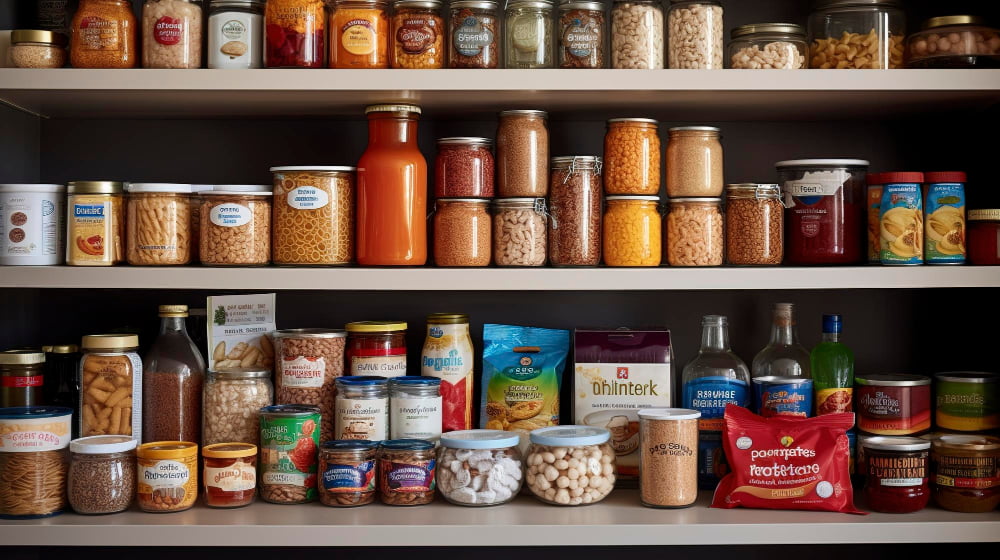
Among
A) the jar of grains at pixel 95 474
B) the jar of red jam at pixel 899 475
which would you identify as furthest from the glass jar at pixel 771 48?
the jar of grains at pixel 95 474

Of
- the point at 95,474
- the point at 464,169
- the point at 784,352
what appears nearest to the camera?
the point at 95,474

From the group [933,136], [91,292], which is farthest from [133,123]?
[933,136]

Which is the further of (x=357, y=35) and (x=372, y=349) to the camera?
(x=372, y=349)

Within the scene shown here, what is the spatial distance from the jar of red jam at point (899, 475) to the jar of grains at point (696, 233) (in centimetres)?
40

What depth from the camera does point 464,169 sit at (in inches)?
60.5

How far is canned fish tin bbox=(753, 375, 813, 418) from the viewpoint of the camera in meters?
1.55

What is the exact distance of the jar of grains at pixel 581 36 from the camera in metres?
1.49

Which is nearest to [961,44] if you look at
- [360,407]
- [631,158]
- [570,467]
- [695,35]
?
[695,35]

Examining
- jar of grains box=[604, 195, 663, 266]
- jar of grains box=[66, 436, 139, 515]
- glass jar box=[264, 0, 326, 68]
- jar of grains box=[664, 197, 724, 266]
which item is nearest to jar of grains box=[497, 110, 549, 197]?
jar of grains box=[604, 195, 663, 266]

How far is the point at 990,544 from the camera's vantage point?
1.66 meters

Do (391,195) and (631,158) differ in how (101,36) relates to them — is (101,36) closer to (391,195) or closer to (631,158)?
(391,195)

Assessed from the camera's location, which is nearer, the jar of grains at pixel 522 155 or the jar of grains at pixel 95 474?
the jar of grains at pixel 95 474

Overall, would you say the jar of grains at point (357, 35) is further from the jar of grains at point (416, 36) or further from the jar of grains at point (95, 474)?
the jar of grains at point (95, 474)

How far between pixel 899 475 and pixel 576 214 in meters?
0.67
